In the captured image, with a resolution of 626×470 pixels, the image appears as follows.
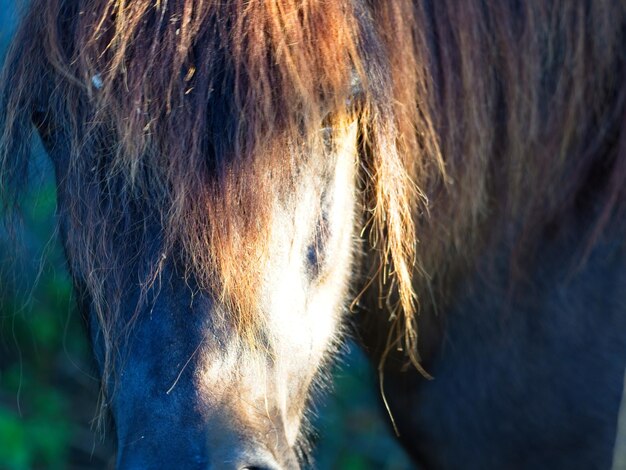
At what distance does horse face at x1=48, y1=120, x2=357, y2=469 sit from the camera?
2.97 ft

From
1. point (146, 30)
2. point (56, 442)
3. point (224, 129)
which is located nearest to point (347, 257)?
point (224, 129)

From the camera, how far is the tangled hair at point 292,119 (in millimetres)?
941

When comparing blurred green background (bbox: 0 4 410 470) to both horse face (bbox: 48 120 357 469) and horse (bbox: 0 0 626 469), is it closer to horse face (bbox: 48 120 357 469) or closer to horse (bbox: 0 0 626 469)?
horse (bbox: 0 0 626 469)

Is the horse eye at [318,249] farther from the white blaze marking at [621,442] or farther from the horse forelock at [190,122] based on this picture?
the white blaze marking at [621,442]

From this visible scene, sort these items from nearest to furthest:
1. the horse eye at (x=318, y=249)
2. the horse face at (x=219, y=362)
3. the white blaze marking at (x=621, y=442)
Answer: the horse face at (x=219, y=362)
the horse eye at (x=318, y=249)
the white blaze marking at (x=621, y=442)

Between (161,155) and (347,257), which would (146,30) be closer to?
(161,155)

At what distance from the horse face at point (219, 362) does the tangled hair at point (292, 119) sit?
27mm

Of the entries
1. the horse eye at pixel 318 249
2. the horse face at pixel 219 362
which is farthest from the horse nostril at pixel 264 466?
the horse eye at pixel 318 249

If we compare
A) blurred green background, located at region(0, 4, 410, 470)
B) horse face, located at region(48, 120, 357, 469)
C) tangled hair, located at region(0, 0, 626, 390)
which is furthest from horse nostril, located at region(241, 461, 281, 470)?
blurred green background, located at region(0, 4, 410, 470)

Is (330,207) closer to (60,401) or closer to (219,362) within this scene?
(219,362)

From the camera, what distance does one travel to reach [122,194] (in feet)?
3.17

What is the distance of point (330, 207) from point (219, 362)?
306 mm

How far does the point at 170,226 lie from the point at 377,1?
50cm

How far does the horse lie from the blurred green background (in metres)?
0.77
